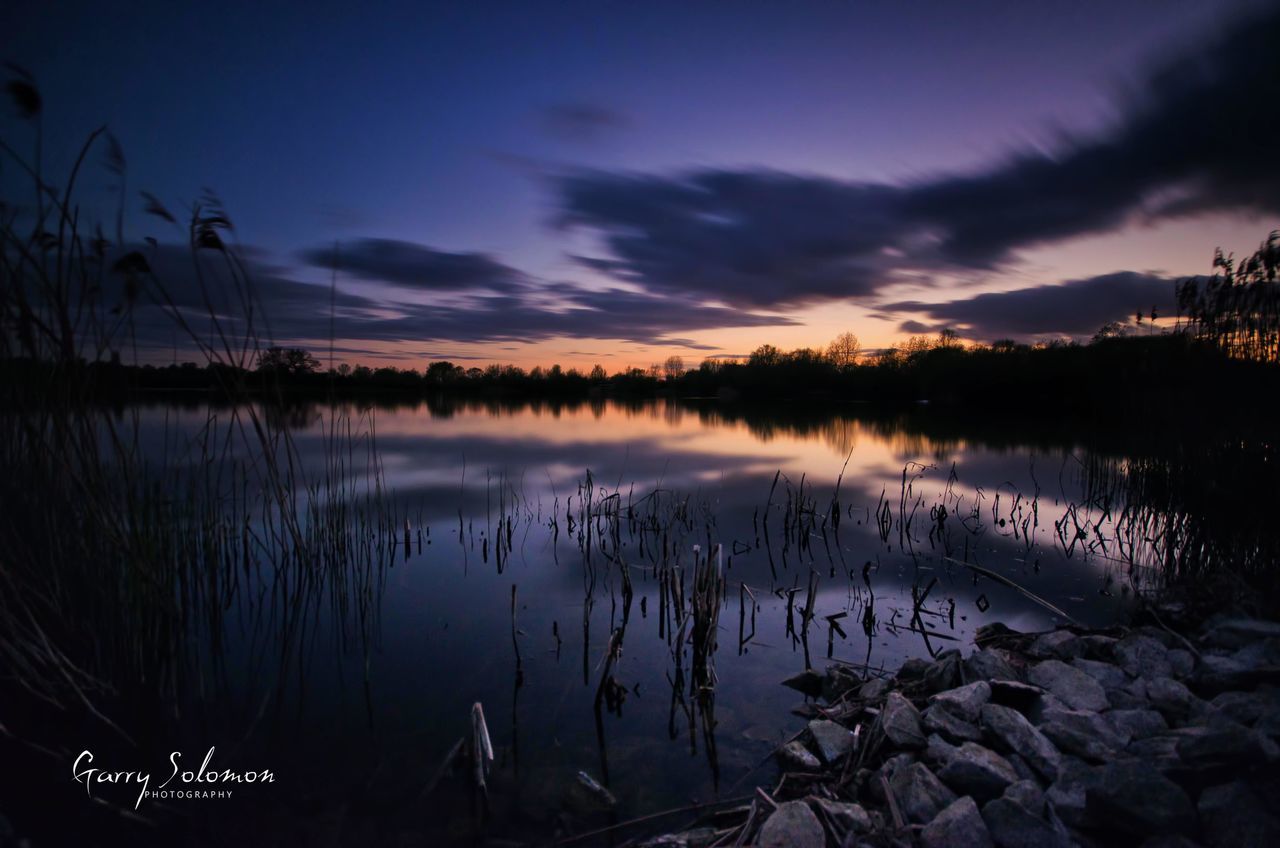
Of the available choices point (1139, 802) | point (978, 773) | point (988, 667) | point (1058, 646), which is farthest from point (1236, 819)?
point (1058, 646)

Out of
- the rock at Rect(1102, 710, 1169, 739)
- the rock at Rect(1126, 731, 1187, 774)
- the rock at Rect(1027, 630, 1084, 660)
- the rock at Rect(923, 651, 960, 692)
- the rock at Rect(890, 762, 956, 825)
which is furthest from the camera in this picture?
the rock at Rect(1027, 630, 1084, 660)

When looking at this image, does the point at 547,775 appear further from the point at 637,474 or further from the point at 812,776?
the point at 637,474

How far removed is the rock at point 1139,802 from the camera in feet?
7.70

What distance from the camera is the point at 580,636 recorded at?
5.31 metres

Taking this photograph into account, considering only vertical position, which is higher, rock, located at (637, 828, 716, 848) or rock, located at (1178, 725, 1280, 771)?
rock, located at (1178, 725, 1280, 771)

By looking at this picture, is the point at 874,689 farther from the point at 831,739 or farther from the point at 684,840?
the point at 684,840

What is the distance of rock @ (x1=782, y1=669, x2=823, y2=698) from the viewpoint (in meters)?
4.37

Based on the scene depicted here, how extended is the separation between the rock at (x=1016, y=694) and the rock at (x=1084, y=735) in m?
0.27

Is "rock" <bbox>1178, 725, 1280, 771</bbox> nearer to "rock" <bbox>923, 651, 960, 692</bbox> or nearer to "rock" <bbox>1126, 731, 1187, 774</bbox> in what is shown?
"rock" <bbox>1126, 731, 1187, 774</bbox>

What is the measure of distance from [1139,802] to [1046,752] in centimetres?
66

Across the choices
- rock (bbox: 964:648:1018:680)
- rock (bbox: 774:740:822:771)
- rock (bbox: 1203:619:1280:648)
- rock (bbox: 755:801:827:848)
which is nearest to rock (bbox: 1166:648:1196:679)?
rock (bbox: 1203:619:1280:648)

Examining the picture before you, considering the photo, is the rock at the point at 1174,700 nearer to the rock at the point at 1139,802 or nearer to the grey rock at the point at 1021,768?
the grey rock at the point at 1021,768

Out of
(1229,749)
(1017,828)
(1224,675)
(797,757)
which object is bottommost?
(797,757)

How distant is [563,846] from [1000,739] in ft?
7.82
